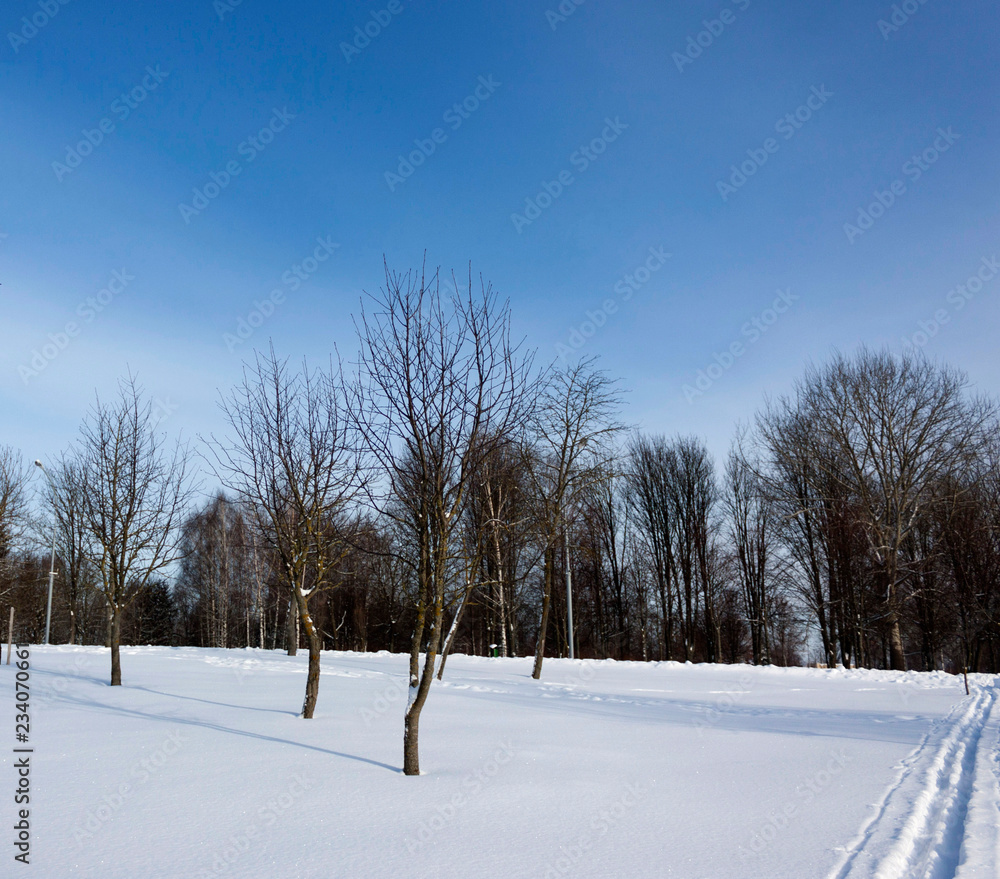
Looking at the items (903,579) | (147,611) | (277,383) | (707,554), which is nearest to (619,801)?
(277,383)

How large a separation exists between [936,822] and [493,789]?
359 cm

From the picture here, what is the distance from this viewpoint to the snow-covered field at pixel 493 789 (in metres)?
4.26

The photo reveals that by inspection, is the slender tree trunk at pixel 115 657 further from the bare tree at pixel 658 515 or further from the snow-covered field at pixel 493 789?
the bare tree at pixel 658 515

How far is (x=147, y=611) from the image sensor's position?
4191cm

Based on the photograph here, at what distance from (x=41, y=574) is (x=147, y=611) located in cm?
764

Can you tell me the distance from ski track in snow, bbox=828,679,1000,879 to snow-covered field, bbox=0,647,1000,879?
25 millimetres

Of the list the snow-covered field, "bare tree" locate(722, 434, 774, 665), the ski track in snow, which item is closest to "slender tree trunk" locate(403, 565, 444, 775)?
the snow-covered field

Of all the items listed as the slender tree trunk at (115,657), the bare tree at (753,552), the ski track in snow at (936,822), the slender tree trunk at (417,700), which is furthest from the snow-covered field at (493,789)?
the bare tree at (753,552)

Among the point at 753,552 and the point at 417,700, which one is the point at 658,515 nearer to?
the point at 753,552

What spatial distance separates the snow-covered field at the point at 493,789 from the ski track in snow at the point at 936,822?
25mm

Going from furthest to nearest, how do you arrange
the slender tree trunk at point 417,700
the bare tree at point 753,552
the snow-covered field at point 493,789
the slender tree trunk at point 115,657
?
1. the bare tree at point 753,552
2. the slender tree trunk at point 115,657
3. the slender tree trunk at point 417,700
4. the snow-covered field at point 493,789

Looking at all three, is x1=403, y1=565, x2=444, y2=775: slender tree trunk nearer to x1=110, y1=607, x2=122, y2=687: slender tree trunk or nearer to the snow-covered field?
the snow-covered field

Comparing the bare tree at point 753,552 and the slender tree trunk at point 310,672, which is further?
the bare tree at point 753,552

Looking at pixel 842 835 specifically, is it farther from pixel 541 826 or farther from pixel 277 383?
pixel 277 383
